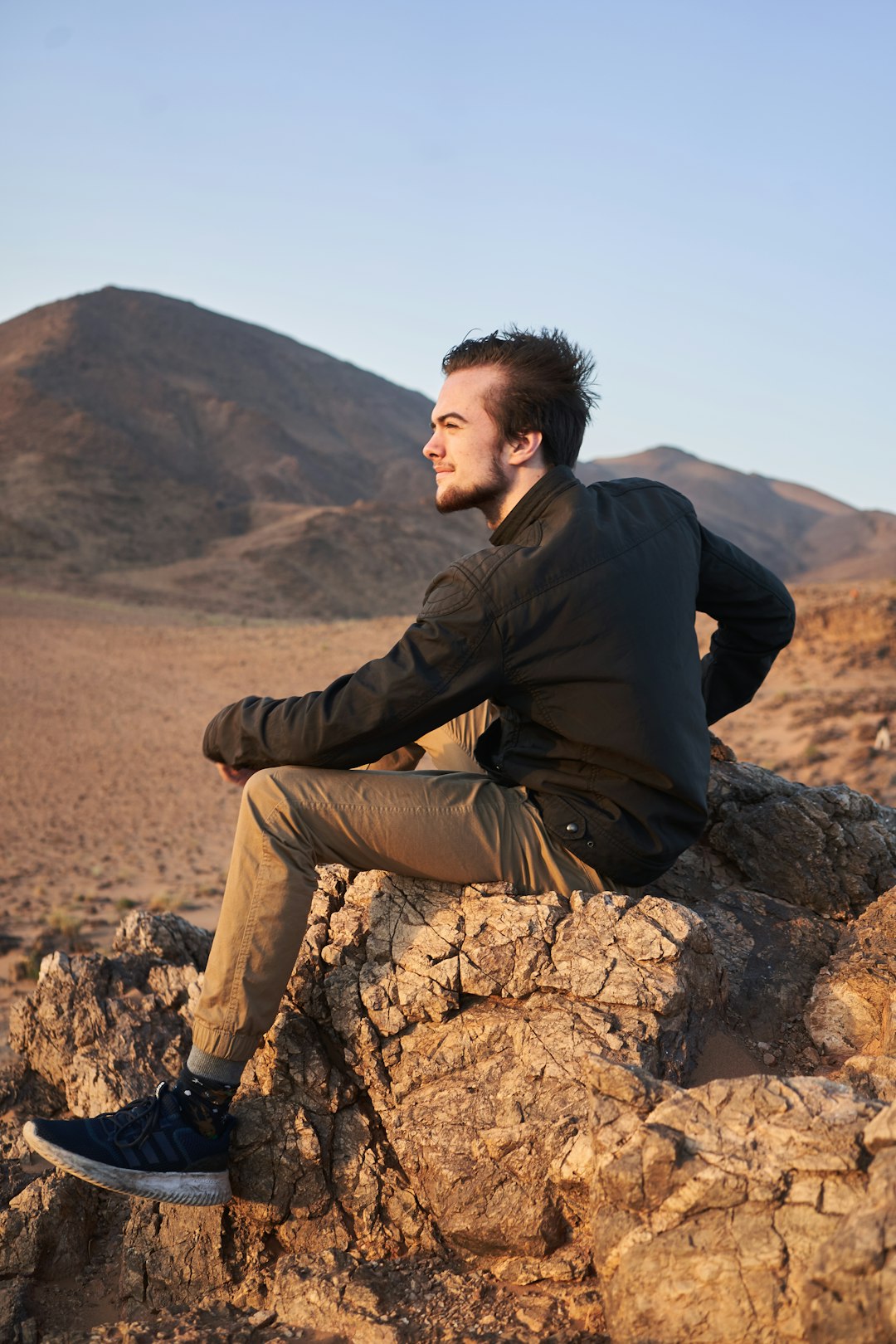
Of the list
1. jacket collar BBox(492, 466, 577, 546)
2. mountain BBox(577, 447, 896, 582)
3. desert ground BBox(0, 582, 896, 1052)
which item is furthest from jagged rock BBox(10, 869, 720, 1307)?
mountain BBox(577, 447, 896, 582)

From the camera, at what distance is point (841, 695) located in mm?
15031

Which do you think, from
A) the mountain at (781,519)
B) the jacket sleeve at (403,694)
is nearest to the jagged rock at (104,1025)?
the jacket sleeve at (403,694)

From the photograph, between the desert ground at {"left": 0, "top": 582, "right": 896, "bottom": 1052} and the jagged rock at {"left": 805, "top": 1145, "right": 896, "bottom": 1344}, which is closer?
the jagged rock at {"left": 805, "top": 1145, "right": 896, "bottom": 1344}

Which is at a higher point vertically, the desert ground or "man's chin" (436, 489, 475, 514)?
"man's chin" (436, 489, 475, 514)

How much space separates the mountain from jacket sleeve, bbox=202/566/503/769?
2511 inches

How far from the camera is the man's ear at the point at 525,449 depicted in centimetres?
280

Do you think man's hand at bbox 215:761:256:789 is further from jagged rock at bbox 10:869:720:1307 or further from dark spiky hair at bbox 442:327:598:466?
dark spiky hair at bbox 442:327:598:466

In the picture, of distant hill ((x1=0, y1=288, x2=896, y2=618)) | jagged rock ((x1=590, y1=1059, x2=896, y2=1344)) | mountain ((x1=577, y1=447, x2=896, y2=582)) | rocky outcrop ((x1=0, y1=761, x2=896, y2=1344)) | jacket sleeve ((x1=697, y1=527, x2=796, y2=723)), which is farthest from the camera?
mountain ((x1=577, y1=447, x2=896, y2=582))

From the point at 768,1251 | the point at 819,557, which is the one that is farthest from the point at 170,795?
the point at 819,557

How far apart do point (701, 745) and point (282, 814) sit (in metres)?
1.03

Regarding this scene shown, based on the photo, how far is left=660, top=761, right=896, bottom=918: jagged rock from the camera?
11.8 ft

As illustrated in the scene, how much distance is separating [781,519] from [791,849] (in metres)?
99.1

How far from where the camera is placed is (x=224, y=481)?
58.8m

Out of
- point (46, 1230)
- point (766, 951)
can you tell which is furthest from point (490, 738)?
point (46, 1230)
